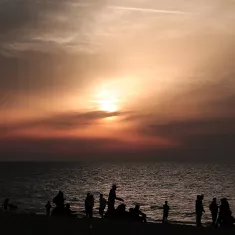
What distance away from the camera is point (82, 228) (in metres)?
16.5

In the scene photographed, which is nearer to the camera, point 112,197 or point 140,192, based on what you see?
point 112,197

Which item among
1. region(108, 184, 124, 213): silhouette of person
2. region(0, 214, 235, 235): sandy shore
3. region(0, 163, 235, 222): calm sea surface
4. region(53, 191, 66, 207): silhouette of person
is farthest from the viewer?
region(0, 163, 235, 222): calm sea surface

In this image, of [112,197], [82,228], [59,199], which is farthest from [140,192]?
[82,228]

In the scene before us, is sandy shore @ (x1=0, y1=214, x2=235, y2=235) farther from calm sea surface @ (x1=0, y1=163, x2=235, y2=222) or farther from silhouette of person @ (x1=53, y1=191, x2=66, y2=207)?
calm sea surface @ (x1=0, y1=163, x2=235, y2=222)

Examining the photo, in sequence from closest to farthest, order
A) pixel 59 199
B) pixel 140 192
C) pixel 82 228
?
pixel 82 228 → pixel 59 199 → pixel 140 192

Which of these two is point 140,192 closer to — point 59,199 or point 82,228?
point 59,199

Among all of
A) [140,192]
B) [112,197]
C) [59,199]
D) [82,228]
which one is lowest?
[140,192]

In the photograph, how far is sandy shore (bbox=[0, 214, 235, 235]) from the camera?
15741 mm

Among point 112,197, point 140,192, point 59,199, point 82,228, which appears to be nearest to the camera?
point 82,228

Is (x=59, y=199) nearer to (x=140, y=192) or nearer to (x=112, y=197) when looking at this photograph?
(x=112, y=197)

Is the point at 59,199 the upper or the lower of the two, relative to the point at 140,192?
upper

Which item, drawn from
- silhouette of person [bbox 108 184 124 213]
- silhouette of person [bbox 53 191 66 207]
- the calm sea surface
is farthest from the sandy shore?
the calm sea surface

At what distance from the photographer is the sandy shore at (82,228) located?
15741 mm

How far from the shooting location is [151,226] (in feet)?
57.5
